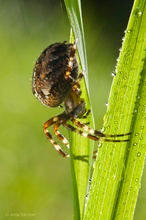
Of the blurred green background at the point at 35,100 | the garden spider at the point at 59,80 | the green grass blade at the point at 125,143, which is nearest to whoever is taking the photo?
the green grass blade at the point at 125,143

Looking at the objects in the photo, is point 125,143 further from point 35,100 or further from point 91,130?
point 35,100

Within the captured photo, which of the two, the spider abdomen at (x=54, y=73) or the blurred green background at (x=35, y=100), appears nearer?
the spider abdomen at (x=54, y=73)

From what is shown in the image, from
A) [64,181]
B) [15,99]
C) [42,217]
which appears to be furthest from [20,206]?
[15,99]

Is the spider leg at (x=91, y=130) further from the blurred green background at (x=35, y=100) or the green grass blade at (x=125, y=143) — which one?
the blurred green background at (x=35, y=100)

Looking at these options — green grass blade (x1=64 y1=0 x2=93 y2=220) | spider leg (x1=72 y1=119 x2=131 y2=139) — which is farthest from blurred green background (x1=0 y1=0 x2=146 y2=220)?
green grass blade (x1=64 y1=0 x2=93 y2=220)

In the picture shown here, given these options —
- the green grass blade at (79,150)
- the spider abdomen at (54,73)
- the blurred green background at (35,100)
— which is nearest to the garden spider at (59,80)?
the spider abdomen at (54,73)

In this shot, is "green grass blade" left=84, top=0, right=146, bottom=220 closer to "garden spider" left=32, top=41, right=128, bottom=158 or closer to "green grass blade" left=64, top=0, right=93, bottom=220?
"green grass blade" left=64, top=0, right=93, bottom=220
